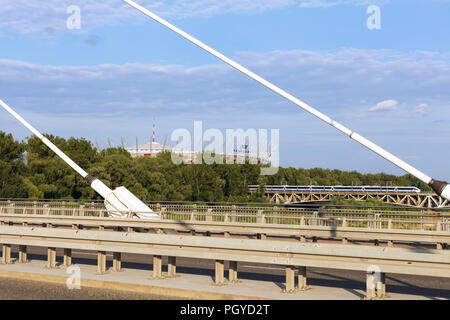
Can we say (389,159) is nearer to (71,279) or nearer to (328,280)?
(328,280)

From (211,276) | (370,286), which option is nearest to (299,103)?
(211,276)

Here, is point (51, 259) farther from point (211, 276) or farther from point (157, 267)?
point (211, 276)

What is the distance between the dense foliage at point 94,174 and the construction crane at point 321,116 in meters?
51.7

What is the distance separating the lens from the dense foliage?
243 feet

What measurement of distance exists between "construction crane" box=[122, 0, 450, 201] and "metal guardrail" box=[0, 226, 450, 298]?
151 inches

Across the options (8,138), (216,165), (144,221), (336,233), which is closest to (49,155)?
(8,138)

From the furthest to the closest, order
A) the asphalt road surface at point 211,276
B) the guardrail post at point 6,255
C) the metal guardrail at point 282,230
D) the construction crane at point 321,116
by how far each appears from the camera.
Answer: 1. the metal guardrail at point 282,230
2. the guardrail post at point 6,255
3. the construction crane at point 321,116
4. the asphalt road surface at point 211,276

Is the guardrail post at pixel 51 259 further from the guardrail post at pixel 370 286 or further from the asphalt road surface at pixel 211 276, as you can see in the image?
the guardrail post at pixel 370 286

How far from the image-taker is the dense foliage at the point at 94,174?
74000mm

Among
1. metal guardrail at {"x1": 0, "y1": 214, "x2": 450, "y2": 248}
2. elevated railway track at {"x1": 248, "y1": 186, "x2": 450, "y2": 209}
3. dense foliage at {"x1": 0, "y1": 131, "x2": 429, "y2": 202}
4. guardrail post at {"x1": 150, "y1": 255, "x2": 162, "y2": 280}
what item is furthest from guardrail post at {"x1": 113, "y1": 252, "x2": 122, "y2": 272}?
elevated railway track at {"x1": 248, "y1": 186, "x2": 450, "y2": 209}

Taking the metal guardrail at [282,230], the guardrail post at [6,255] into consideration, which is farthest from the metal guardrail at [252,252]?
the metal guardrail at [282,230]

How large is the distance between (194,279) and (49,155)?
75295 mm

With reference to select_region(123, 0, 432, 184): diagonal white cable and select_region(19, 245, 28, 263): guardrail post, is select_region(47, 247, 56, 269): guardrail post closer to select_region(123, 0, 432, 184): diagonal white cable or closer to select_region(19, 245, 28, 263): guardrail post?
select_region(19, 245, 28, 263): guardrail post

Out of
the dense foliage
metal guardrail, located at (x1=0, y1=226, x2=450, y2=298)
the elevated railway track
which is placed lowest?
the elevated railway track
